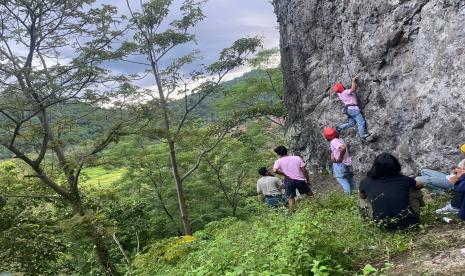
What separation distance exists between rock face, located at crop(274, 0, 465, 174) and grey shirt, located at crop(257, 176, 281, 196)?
3.40 metres

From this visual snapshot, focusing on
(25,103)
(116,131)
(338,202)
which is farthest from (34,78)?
(338,202)

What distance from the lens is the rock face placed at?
8859 millimetres

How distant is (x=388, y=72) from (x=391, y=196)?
20.5 ft

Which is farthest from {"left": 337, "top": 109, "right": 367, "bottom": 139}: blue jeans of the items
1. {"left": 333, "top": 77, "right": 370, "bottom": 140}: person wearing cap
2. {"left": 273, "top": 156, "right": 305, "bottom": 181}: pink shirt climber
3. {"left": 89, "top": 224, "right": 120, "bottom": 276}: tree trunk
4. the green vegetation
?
{"left": 89, "top": 224, "right": 120, "bottom": 276}: tree trunk

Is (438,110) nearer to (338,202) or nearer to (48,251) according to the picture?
(338,202)

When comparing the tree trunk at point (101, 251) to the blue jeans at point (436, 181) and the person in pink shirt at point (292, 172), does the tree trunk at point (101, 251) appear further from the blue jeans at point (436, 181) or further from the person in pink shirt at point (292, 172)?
the blue jeans at point (436, 181)

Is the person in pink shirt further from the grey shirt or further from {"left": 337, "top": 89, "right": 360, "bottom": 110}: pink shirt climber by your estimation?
{"left": 337, "top": 89, "right": 360, "bottom": 110}: pink shirt climber

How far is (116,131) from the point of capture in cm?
1286

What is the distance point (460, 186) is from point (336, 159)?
3911mm

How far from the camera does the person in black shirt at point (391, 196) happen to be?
18.3 ft

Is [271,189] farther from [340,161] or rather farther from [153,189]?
[153,189]

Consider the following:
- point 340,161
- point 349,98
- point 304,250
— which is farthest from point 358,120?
point 304,250

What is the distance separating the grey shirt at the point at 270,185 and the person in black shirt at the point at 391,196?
4715mm

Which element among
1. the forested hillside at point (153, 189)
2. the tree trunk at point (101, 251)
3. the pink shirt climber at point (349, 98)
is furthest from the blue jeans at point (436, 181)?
the tree trunk at point (101, 251)
